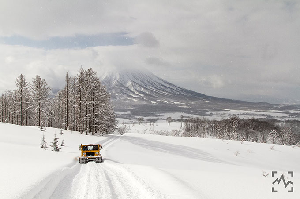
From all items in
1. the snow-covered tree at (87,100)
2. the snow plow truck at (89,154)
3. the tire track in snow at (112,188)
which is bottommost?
the snow plow truck at (89,154)

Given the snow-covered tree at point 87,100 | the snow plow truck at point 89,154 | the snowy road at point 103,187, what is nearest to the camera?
the snowy road at point 103,187

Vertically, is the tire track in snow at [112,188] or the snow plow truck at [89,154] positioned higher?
the tire track in snow at [112,188]

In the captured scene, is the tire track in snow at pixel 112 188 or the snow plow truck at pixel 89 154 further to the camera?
the snow plow truck at pixel 89 154

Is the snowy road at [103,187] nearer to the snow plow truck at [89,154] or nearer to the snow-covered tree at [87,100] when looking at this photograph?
the snow plow truck at [89,154]

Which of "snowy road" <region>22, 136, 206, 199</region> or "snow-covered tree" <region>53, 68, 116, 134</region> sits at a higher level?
"snow-covered tree" <region>53, 68, 116, 134</region>

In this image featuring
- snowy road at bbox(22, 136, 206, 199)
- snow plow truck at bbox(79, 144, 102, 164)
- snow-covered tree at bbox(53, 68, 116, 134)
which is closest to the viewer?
snowy road at bbox(22, 136, 206, 199)

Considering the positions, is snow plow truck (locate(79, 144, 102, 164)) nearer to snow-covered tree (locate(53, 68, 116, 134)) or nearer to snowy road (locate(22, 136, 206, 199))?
snowy road (locate(22, 136, 206, 199))

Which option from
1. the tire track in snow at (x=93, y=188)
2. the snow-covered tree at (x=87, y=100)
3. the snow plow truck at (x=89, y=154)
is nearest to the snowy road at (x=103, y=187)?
the tire track in snow at (x=93, y=188)

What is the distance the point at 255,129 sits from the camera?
105 metres

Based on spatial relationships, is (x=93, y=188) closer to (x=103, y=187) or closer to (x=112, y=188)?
(x=103, y=187)

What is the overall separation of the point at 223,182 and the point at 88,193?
5.10m

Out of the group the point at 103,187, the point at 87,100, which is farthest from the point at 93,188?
the point at 87,100

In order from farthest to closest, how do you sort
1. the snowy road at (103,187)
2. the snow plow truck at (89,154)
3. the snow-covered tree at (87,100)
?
the snow-covered tree at (87,100) → the snow plow truck at (89,154) → the snowy road at (103,187)

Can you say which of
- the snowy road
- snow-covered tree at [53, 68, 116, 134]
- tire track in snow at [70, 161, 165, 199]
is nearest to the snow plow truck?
the snowy road
